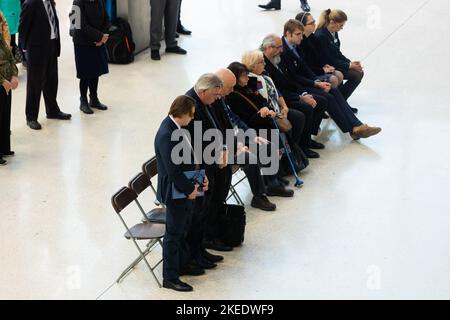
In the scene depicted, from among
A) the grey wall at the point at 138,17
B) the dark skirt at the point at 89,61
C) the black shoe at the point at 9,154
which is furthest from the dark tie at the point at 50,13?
the grey wall at the point at 138,17

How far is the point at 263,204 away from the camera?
26.0 feet

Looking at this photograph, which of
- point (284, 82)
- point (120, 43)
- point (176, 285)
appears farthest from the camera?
point (120, 43)

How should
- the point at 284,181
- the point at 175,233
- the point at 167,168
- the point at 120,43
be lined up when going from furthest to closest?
the point at 120,43 < the point at 284,181 < the point at 175,233 < the point at 167,168

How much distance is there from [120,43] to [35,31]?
106 inches

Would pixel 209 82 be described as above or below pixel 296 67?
above

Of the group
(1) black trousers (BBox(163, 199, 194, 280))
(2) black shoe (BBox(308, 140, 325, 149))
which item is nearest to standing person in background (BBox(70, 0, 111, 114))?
(2) black shoe (BBox(308, 140, 325, 149))

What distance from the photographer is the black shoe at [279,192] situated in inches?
323

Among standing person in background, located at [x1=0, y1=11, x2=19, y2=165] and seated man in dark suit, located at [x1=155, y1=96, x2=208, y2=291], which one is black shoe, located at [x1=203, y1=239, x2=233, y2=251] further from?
standing person in background, located at [x1=0, y1=11, x2=19, y2=165]

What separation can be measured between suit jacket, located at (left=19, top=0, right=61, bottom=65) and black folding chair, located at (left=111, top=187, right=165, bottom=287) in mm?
3430

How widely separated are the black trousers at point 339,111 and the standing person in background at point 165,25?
12.1 ft

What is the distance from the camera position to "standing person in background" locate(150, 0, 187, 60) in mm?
12328

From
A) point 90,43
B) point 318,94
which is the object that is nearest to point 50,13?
point 90,43

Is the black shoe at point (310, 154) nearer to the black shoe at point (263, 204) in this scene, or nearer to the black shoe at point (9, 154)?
the black shoe at point (263, 204)

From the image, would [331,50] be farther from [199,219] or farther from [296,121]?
[199,219]
